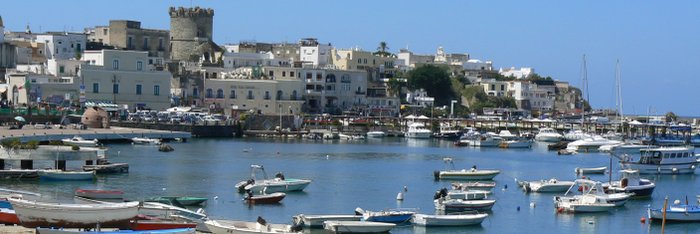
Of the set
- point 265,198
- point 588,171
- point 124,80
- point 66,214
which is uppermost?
point 124,80

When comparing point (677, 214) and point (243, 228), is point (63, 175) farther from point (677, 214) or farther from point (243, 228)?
point (677, 214)

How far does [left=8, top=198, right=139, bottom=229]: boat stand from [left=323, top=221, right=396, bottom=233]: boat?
6643mm

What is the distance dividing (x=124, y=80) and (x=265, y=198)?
53.6 meters

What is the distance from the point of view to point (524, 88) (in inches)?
5320

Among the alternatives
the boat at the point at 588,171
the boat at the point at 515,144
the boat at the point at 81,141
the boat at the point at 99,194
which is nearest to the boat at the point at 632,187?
the boat at the point at 588,171

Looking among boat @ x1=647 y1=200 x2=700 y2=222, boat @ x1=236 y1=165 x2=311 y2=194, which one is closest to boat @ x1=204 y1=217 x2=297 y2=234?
boat @ x1=236 y1=165 x2=311 y2=194

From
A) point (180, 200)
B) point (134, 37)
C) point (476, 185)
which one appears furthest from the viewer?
point (134, 37)

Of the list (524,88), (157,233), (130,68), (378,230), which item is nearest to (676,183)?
(378,230)

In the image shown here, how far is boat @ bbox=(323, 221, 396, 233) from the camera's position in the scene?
35156 mm

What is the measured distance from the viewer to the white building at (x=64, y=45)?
110 m

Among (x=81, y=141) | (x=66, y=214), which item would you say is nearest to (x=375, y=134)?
(x=81, y=141)

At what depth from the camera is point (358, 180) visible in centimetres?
5431

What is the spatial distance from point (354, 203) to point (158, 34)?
249ft

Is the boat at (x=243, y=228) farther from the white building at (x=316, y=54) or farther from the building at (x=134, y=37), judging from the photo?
the white building at (x=316, y=54)
